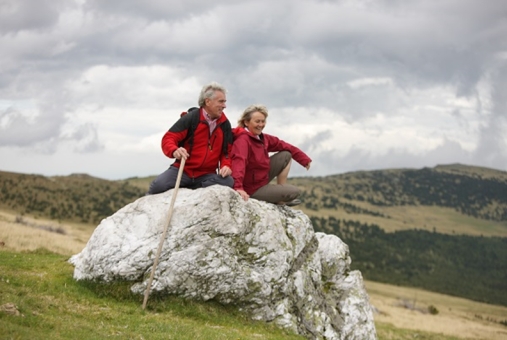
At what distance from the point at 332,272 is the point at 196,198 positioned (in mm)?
5831

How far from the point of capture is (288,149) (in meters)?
15.4

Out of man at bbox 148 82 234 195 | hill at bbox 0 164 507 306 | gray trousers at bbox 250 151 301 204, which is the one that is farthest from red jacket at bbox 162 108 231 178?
hill at bbox 0 164 507 306

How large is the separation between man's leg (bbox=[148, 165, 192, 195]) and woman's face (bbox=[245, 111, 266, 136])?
93.3 inches

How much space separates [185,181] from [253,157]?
215 cm

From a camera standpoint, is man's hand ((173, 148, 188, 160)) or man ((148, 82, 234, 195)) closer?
man's hand ((173, 148, 188, 160))

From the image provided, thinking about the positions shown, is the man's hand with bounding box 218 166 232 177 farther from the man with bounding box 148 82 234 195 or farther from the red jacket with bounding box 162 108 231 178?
the red jacket with bounding box 162 108 231 178

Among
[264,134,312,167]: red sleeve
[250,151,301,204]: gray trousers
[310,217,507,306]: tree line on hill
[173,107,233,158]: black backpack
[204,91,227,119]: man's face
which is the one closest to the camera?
[204,91,227,119]: man's face

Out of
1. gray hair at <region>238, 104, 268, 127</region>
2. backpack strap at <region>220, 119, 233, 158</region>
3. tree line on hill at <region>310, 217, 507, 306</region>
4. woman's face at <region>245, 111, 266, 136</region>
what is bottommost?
tree line on hill at <region>310, 217, 507, 306</region>

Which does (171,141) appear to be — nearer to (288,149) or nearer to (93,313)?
(288,149)

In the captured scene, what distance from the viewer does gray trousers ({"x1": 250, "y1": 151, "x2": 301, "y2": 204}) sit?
14.9 meters

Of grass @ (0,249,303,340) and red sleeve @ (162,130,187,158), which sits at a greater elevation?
red sleeve @ (162,130,187,158)

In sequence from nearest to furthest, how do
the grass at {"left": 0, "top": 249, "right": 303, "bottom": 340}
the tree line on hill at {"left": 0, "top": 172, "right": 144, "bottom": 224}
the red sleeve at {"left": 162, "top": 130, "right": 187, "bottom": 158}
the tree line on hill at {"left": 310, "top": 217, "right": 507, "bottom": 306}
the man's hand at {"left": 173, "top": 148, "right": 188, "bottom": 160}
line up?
the grass at {"left": 0, "top": 249, "right": 303, "bottom": 340}
the man's hand at {"left": 173, "top": 148, "right": 188, "bottom": 160}
the red sleeve at {"left": 162, "top": 130, "right": 187, "bottom": 158}
the tree line on hill at {"left": 0, "top": 172, "right": 144, "bottom": 224}
the tree line on hill at {"left": 310, "top": 217, "right": 507, "bottom": 306}

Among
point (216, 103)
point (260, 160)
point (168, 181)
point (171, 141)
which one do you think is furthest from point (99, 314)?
point (260, 160)

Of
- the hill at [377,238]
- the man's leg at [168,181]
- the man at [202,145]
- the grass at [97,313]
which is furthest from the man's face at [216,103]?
the hill at [377,238]
